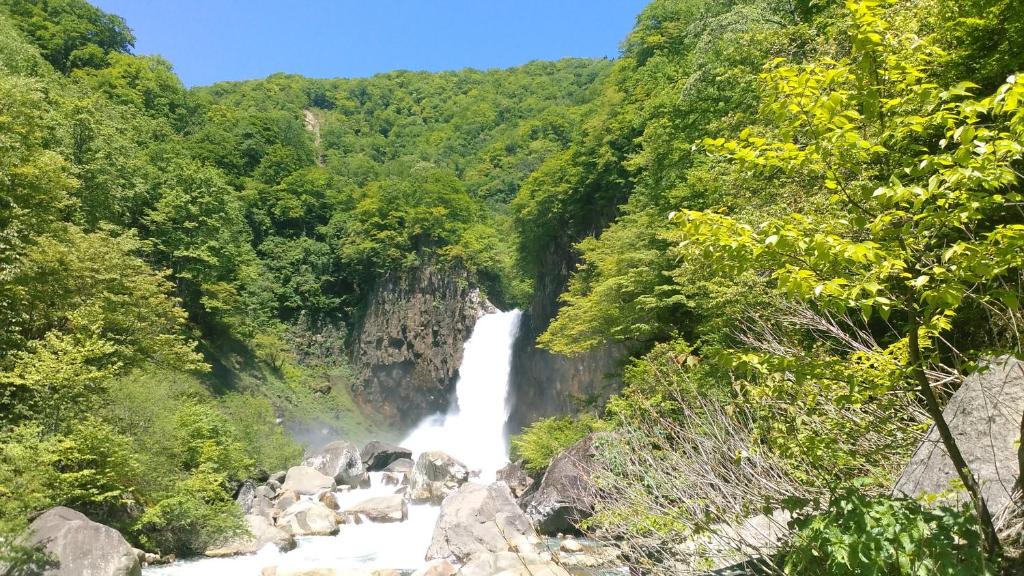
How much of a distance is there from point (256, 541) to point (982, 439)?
1469 centimetres

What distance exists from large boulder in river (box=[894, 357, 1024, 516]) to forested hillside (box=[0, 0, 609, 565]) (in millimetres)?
10295

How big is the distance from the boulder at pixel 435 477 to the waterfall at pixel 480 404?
6.85m

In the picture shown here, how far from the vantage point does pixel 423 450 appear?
32.4 meters

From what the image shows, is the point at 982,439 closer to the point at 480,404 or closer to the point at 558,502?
the point at 558,502

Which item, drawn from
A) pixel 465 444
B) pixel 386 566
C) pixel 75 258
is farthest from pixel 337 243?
pixel 386 566

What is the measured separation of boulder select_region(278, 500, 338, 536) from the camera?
16.2m

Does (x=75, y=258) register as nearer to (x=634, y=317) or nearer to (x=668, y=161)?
(x=634, y=317)

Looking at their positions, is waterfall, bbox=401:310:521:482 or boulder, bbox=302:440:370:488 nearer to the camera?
boulder, bbox=302:440:370:488

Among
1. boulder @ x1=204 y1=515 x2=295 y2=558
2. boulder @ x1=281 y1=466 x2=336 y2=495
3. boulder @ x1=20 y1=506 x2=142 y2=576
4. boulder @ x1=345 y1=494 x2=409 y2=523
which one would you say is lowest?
boulder @ x1=281 y1=466 x2=336 y2=495

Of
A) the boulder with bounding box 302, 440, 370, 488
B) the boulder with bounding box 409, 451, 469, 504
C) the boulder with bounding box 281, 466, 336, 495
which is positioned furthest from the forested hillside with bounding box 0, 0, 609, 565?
the boulder with bounding box 409, 451, 469, 504

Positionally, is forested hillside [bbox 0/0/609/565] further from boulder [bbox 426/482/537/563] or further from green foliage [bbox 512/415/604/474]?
green foliage [bbox 512/415/604/474]

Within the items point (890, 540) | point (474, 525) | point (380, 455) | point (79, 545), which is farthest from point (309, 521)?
point (890, 540)

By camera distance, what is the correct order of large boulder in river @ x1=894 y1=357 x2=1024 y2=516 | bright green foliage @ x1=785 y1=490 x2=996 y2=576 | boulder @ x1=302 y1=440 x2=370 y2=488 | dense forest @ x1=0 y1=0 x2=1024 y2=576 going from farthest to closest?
boulder @ x1=302 y1=440 x2=370 y2=488 < large boulder in river @ x1=894 y1=357 x2=1024 y2=516 < dense forest @ x1=0 y1=0 x2=1024 y2=576 < bright green foliage @ x1=785 y1=490 x2=996 y2=576

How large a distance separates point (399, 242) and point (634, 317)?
24846mm
